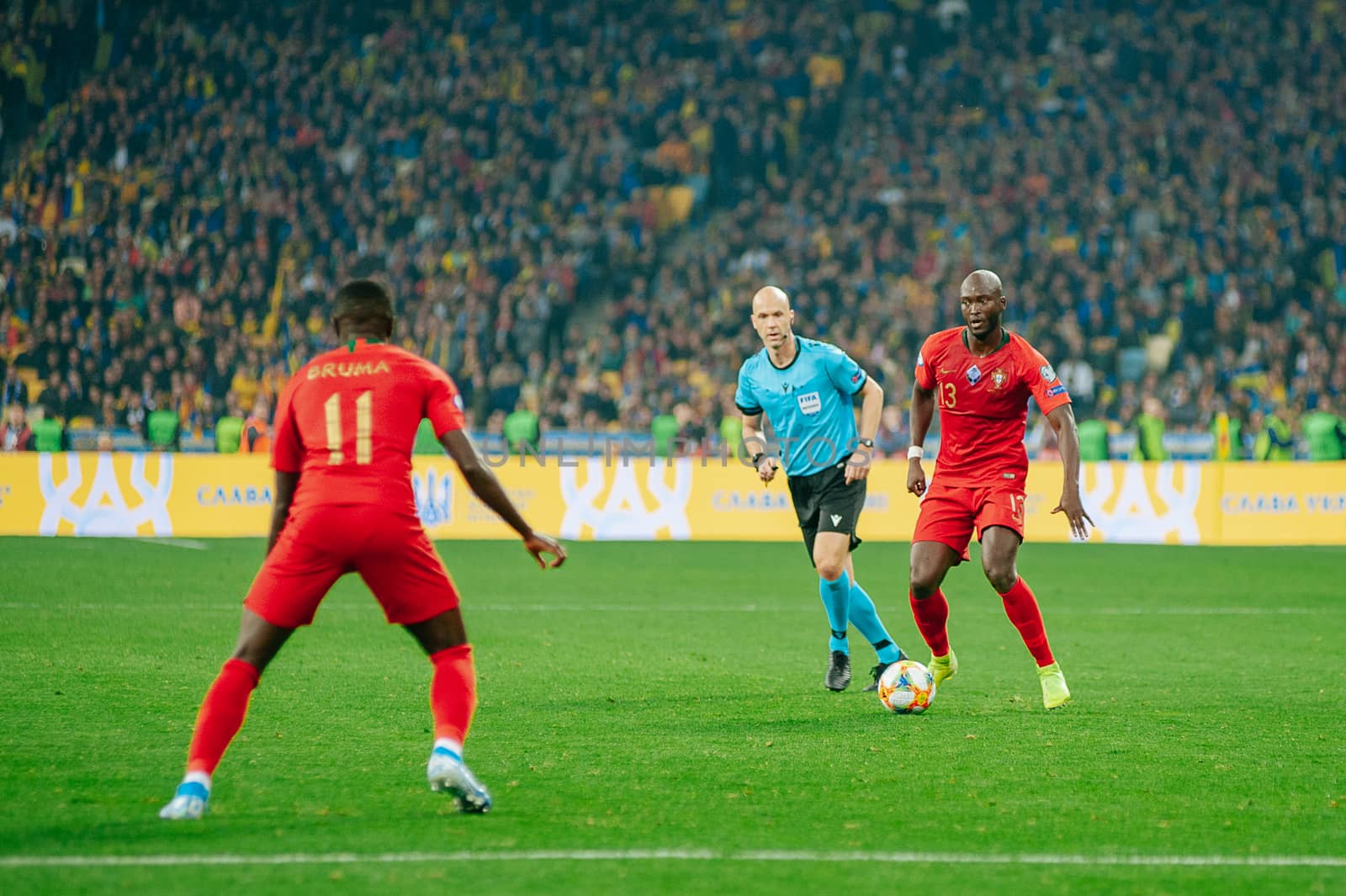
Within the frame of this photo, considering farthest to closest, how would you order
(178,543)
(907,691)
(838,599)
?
(178,543) → (838,599) → (907,691)

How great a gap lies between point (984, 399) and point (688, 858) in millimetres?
3857

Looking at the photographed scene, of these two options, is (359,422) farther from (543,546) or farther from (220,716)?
(220,716)

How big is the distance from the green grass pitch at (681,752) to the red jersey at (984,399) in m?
1.23

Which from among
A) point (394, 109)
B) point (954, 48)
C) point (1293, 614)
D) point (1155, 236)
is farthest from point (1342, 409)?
point (394, 109)

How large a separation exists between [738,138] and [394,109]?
→ 702 centimetres

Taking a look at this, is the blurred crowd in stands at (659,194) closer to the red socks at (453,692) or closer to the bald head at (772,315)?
the bald head at (772,315)

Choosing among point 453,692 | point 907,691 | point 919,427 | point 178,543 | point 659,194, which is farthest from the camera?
point 659,194

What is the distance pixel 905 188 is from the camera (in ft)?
107

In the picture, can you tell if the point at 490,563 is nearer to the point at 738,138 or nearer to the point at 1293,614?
the point at 1293,614

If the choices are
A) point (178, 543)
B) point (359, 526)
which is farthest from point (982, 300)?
point (178, 543)

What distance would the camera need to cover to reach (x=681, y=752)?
696 centimetres

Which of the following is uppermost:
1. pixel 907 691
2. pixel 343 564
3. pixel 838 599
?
pixel 343 564

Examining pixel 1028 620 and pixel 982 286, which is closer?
pixel 982 286

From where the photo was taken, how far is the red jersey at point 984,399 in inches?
319
